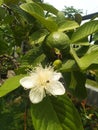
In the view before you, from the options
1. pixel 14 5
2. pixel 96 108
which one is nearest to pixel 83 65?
pixel 14 5

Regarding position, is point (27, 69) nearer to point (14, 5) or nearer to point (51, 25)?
point (51, 25)

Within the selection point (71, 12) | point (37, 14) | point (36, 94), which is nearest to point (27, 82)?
point (36, 94)

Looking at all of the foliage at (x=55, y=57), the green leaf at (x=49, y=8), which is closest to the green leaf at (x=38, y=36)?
the foliage at (x=55, y=57)

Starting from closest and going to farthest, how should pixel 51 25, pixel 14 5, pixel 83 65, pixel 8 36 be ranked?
pixel 83 65
pixel 51 25
pixel 14 5
pixel 8 36

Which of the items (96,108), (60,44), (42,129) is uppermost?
(60,44)

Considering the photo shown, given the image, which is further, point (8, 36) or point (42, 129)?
point (8, 36)

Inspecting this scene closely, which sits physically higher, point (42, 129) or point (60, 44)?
point (60, 44)

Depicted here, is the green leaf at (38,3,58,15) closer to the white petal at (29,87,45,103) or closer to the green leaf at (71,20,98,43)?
the green leaf at (71,20,98,43)
